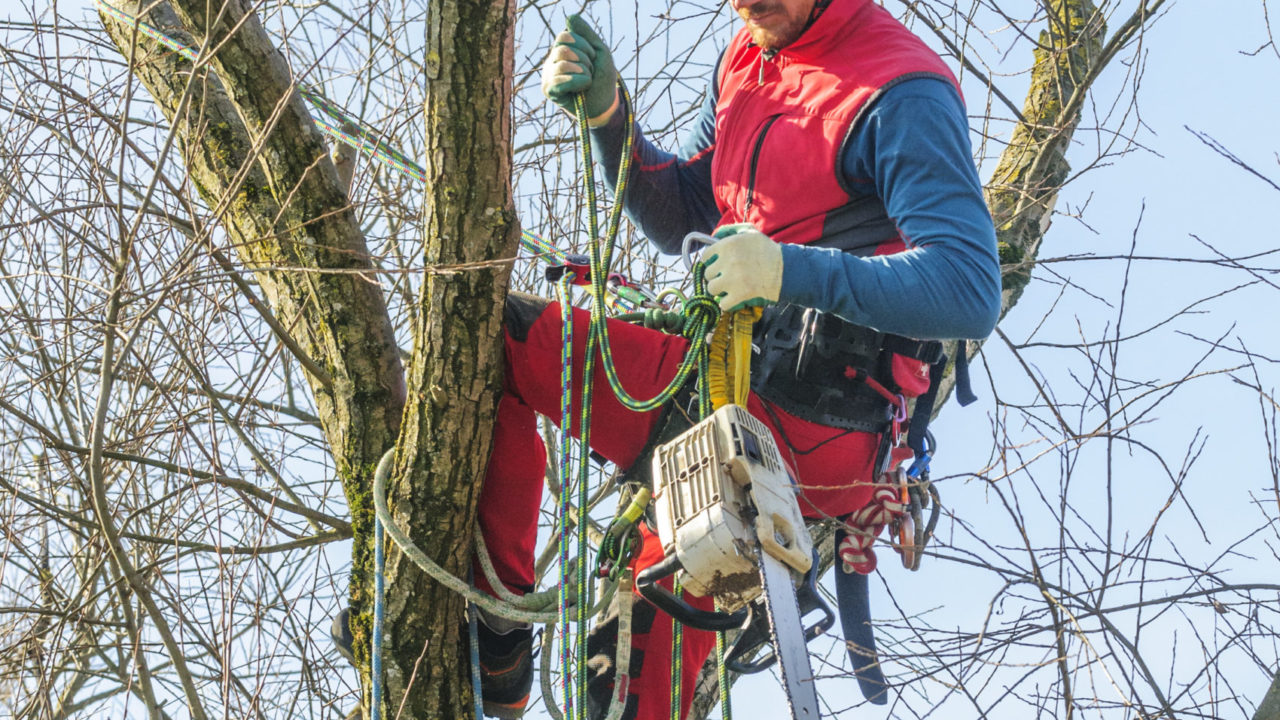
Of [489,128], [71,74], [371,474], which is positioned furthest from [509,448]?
[71,74]

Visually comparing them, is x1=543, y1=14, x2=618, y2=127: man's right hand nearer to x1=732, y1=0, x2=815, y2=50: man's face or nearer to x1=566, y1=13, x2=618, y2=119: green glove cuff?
x1=566, y1=13, x2=618, y2=119: green glove cuff

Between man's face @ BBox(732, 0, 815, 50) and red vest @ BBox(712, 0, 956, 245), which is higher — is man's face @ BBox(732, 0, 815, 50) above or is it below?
above

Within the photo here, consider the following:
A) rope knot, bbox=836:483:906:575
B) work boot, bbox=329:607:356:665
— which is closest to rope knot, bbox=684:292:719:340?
rope knot, bbox=836:483:906:575

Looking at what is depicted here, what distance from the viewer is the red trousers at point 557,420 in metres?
2.77

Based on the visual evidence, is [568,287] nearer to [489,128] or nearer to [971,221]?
[489,128]

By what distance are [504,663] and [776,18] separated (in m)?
1.54

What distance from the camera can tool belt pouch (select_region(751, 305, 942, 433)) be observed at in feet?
9.52

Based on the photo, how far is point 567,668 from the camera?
8.70ft

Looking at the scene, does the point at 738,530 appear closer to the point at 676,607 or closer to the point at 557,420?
the point at 676,607

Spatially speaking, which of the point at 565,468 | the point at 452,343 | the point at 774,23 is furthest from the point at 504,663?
the point at 774,23

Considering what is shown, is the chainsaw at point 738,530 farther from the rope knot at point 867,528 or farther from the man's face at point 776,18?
the man's face at point 776,18

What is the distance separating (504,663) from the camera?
2838mm

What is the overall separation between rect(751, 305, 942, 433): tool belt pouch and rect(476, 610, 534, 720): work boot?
0.73 meters

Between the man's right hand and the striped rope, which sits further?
the man's right hand
